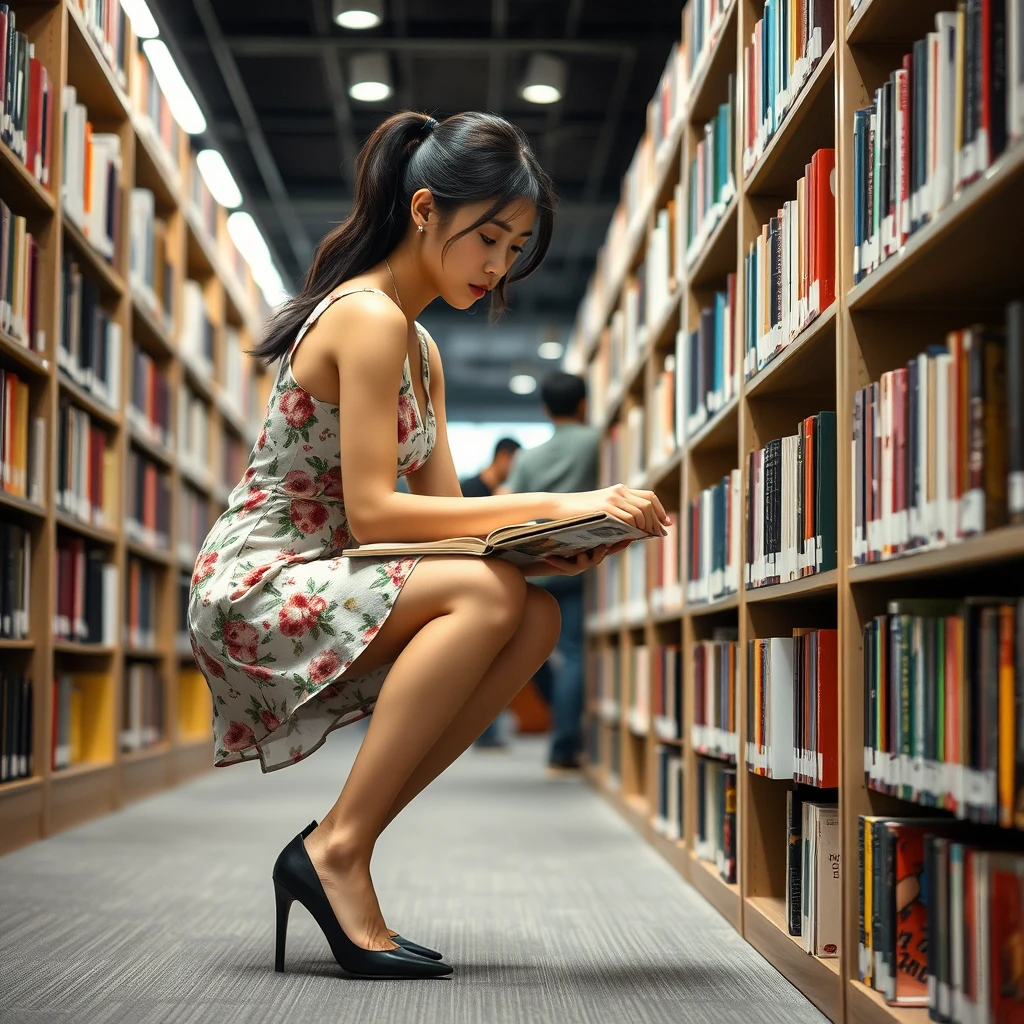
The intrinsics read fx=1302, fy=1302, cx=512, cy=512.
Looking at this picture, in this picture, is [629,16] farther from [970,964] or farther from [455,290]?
[970,964]

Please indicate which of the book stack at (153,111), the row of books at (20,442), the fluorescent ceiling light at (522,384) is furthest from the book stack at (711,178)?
the fluorescent ceiling light at (522,384)

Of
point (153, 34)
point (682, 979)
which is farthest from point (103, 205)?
point (682, 979)

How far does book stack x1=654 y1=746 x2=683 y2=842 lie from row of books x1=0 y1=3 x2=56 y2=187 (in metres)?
1.94

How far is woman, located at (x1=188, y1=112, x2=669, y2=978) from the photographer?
1.65 m

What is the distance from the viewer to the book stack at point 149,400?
4.06m

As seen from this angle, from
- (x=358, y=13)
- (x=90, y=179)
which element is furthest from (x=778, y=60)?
(x=358, y=13)

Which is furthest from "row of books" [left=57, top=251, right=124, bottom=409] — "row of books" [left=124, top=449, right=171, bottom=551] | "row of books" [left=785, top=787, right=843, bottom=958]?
"row of books" [left=785, top=787, right=843, bottom=958]

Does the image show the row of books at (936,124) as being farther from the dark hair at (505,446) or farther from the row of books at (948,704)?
the dark hair at (505,446)

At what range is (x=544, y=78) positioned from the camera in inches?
218

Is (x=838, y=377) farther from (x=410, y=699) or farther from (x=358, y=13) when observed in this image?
(x=358, y=13)

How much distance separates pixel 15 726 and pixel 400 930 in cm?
121

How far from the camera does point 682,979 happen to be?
173 centimetres

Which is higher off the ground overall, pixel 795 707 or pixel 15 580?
pixel 15 580

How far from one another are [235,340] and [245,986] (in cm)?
487
